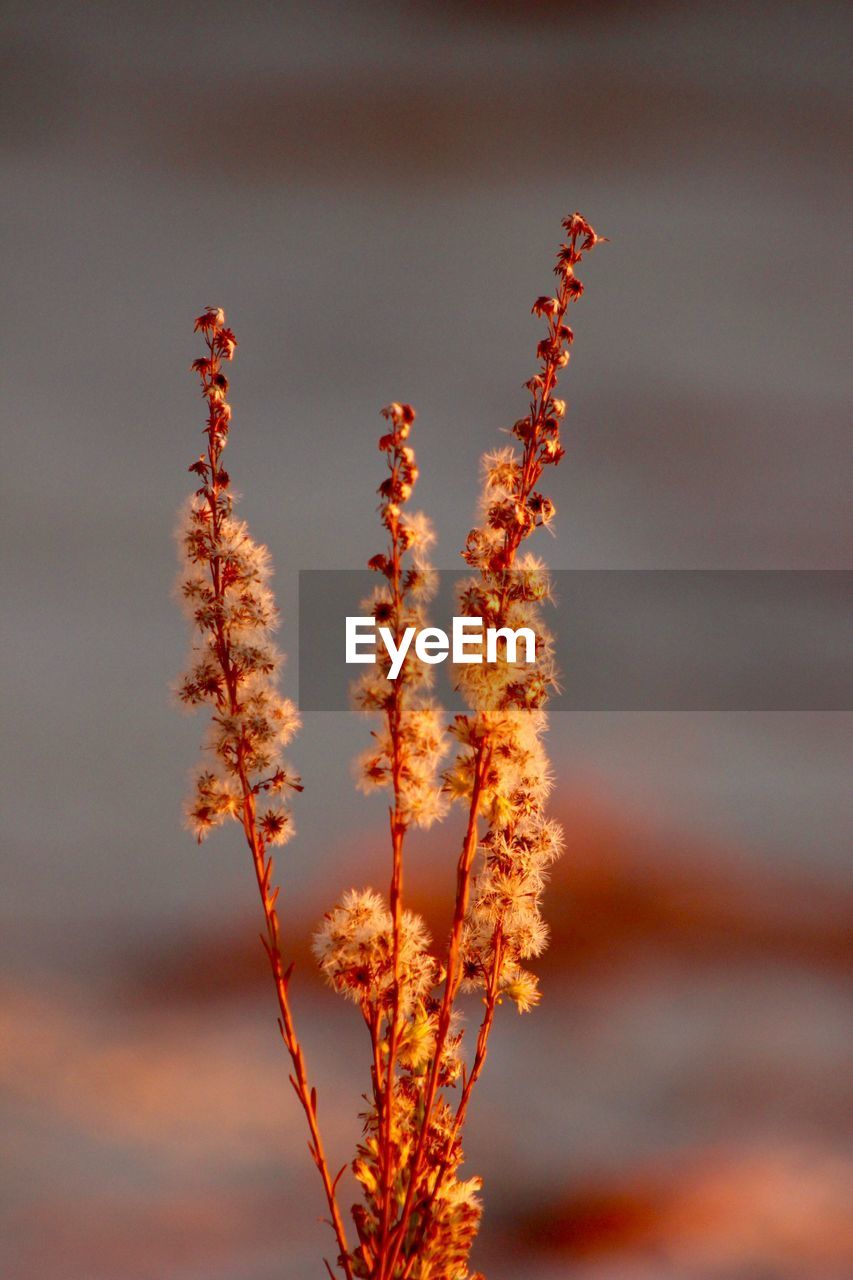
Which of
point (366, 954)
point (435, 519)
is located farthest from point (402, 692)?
point (435, 519)

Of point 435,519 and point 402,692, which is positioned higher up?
point 435,519

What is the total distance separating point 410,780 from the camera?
827 millimetres

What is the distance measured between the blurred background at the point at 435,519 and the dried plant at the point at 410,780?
0.46 metres

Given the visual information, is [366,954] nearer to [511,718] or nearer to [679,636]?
[511,718]

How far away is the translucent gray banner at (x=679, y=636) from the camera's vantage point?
4.63 ft

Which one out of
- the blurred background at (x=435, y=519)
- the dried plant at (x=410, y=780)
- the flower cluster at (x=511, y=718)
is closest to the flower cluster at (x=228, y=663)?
the dried plant at (x=410, y=780)

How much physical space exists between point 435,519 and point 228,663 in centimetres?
62

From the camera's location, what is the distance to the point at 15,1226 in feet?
4.19

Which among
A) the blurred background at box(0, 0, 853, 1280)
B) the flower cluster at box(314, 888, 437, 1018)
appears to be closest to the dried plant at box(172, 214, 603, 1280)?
the flower cluster at box(314, 888, 437, 1018)

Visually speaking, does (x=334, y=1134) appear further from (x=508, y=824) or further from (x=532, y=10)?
(x=532, y=10)

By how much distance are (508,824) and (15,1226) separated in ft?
2.62

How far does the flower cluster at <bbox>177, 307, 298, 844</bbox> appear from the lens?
858 mm

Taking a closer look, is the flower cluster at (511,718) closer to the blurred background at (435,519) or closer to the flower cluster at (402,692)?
the flower cluster at (402,692)

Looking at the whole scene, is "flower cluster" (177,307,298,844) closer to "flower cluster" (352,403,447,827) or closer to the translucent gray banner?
"flower cluster" (352,403,447,827)
